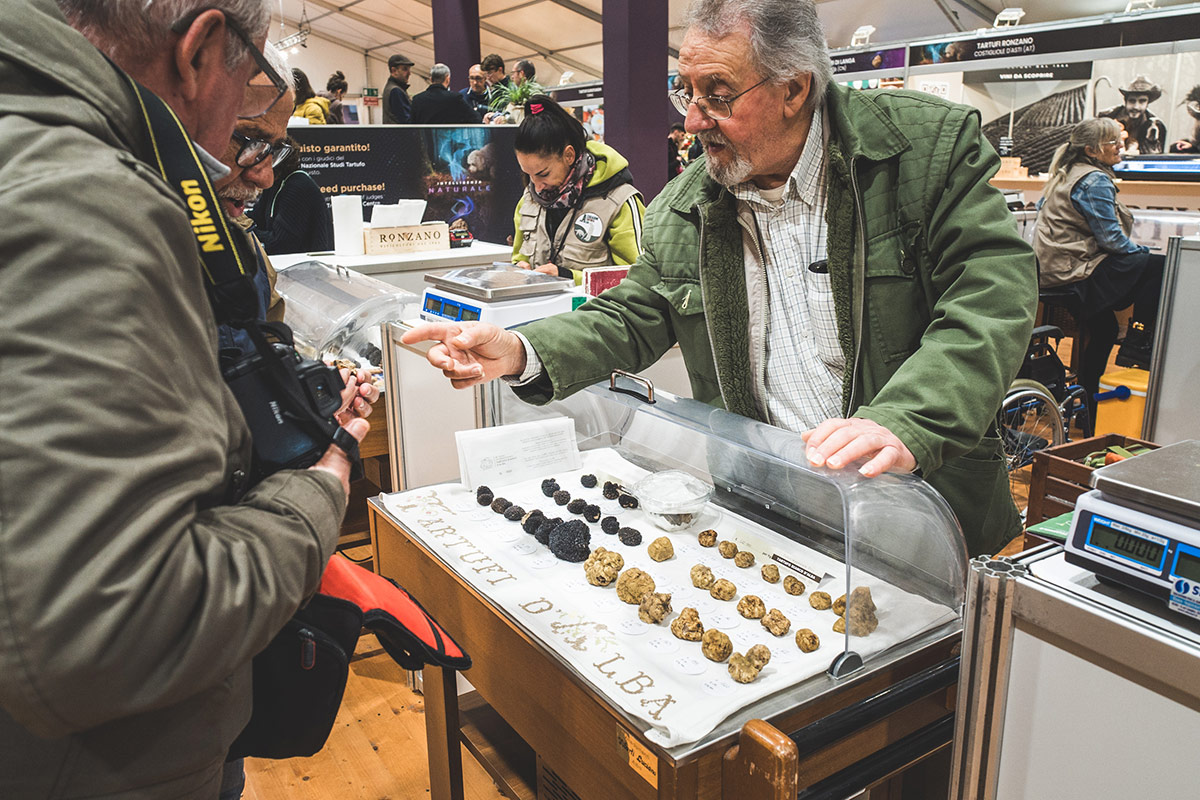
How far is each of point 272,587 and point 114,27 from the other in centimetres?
56

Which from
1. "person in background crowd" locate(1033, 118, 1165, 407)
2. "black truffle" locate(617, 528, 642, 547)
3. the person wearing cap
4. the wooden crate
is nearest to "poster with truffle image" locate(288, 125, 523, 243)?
"person in background crowd" locate(1033, 118, 1165, 407)

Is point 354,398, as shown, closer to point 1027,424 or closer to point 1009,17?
point 1027,424

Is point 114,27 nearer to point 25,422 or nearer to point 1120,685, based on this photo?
point 25,422

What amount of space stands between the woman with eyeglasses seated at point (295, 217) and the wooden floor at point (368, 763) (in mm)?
2512

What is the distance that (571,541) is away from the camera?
1703mm

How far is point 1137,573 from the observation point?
3.07 ft

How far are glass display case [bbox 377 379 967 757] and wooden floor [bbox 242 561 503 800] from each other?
80 centimetres

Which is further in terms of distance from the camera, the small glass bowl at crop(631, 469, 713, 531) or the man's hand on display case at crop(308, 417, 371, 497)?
the small glass bowl at crop(631, 469, 713, 531)

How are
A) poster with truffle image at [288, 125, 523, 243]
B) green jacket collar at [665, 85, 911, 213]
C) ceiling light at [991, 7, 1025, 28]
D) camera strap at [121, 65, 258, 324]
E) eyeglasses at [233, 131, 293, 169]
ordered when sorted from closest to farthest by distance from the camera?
camera strap at [121, 65, 258, 324] < green jacket collar at [665, 85, 911, 213] < eyeglasses at [233, 131, 293, 169] < poster with truffle image at [288, 125, 523, 243] < ceiling light at [991, 7, 1025, 28]

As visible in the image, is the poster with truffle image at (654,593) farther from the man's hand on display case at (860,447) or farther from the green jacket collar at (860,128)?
the green jacket collar at (860,128)

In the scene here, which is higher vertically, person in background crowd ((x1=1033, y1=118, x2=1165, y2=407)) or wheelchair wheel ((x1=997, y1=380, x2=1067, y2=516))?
person in background crowd ((x1=1033, y1=118, x2=1165, y2=407))

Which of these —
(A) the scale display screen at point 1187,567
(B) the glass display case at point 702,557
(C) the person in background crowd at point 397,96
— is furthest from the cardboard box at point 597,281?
(C) the person in background crowd at point 397,96

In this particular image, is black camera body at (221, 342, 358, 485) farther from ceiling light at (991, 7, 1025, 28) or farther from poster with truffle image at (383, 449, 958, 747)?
ceiling light at (991, 7, 1025, 28)

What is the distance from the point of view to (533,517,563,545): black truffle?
1.77m
